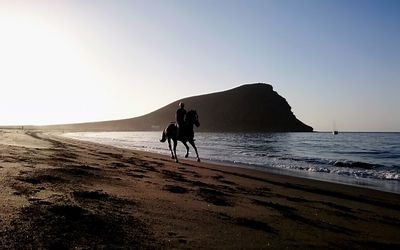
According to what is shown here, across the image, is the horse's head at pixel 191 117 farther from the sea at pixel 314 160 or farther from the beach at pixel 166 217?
the beach at pixel 166 217

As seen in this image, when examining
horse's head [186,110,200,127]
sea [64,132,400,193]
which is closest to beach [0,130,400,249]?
sea [64,132,400,193]

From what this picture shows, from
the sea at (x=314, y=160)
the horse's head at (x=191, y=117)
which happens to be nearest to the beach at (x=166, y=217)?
the sea at (x=314, y=160)

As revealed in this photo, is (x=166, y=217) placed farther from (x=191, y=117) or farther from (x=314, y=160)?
(x=314, y=160)

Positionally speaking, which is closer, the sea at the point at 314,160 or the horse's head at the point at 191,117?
the sea at the point at 314,160

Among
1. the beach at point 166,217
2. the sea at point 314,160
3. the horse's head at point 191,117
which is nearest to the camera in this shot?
the beach at point 166,217

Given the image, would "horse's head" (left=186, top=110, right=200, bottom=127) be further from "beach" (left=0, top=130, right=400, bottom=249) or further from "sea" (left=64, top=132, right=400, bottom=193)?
"beach" (left=0, top=130, right=400, bottom=249)

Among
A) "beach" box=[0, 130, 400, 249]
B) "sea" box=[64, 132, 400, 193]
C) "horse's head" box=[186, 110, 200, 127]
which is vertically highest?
"horse's head" box=[186, 110, 200, 127]

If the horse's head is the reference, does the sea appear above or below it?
below

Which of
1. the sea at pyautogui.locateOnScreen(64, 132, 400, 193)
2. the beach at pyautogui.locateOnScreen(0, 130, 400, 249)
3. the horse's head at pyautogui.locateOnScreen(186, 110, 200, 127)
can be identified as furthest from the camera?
the horse's head at pyautogui.locateOnScreen(186, 110, 200, 127)

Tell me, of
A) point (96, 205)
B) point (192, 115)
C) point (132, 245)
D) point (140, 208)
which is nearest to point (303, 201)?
point (140, 208)

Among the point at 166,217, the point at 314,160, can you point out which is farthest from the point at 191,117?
the point at 166,217

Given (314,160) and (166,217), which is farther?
(314,160)

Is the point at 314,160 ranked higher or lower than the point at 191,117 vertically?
lower

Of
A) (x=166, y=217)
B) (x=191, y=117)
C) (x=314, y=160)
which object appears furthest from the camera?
(x=314, y=160)
